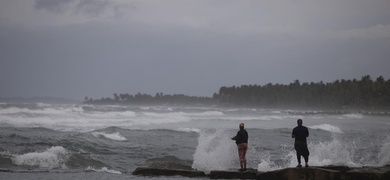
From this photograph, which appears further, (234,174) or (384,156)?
(384,156)

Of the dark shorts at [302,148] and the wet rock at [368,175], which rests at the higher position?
the dark shorts at [302,148]

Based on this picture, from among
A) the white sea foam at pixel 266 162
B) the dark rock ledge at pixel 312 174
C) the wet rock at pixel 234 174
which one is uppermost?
the dark rock ledge at pixel 312 174

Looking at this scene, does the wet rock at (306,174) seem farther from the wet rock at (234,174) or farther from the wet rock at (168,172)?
the wet rock at (168,172)

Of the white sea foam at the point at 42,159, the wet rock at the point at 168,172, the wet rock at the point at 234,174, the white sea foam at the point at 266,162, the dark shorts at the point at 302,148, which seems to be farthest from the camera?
the white sea foam at the point at 42,159

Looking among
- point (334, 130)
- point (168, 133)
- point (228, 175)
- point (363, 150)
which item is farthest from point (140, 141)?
point (334, 130)

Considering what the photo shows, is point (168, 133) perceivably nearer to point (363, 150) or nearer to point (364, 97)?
point (363, 150)

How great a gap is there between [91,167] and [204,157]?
499cm

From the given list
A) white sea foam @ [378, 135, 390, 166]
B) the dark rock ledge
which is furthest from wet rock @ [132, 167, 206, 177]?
white sea foam @ [378, 135, 390, 166]

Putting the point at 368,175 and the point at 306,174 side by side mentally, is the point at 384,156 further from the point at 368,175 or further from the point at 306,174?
the point at 306,174

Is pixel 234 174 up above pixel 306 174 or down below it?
below

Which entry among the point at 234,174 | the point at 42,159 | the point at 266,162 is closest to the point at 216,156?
the point at 266,162

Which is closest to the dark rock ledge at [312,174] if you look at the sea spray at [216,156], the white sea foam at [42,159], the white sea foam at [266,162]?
the white sea foam at [266,162]

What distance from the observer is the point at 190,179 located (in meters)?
15.7

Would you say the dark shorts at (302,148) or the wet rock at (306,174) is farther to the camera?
the dark shorts at (302,148)
